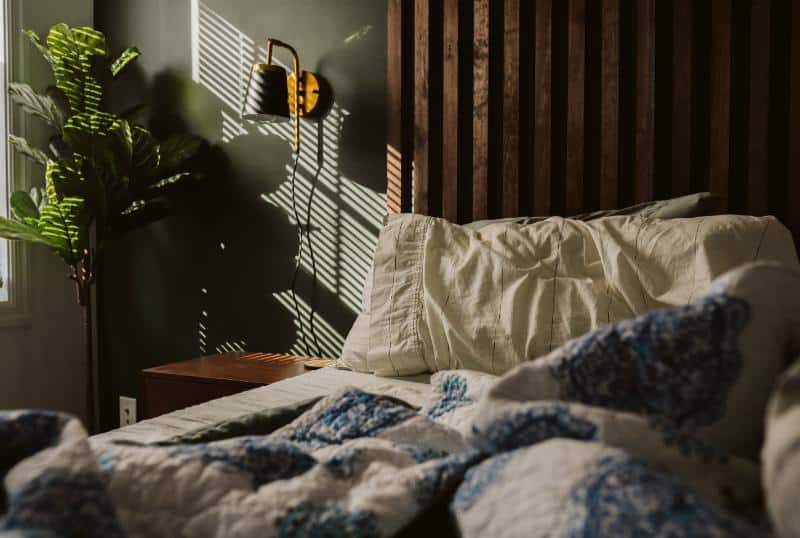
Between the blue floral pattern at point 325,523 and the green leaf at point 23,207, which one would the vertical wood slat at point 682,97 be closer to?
the blue floral pattern at point 325,523

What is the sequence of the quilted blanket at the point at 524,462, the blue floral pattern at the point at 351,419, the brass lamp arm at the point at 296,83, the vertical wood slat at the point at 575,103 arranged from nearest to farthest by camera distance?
the quilted blanket at the point at 524,462
the blue floral pattern at the point at 351,419
the vertical wood slat at the point at 575,103
the brass lamp arm at the point at 296,83

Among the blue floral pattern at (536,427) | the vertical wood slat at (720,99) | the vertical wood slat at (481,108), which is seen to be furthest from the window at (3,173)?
the blue floral pattern at (536,427)

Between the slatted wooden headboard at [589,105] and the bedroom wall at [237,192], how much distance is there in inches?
9.3

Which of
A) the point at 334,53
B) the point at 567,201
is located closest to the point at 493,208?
the point at 567,201

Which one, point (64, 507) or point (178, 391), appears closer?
point (64, 507)

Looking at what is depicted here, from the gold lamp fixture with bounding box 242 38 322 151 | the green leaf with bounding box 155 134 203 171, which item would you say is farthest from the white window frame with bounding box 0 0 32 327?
the gold lamp fixture with bounding box 242 38 322 151

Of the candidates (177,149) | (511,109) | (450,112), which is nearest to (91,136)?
(177,149)

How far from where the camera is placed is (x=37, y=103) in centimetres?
281

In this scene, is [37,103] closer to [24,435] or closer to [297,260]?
[297,260]

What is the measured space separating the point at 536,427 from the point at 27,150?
2813mm

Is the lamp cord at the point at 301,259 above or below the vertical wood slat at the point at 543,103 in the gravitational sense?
below

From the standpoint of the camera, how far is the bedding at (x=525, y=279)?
1.61 meters

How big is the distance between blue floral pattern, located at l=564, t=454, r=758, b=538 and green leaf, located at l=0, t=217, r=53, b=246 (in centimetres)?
268

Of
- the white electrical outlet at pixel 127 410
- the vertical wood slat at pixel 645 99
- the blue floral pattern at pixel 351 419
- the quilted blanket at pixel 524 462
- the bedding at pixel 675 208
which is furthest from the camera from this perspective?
the white electrical outlet at pixel 127 410
